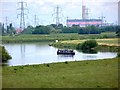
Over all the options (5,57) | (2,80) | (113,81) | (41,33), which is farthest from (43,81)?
(41,33)

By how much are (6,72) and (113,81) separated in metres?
3.67

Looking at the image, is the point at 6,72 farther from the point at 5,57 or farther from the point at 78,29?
the point at 78,29

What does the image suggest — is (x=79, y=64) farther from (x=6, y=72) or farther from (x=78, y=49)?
(x=78, y=49)

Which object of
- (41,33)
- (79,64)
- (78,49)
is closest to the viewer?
(79,64)

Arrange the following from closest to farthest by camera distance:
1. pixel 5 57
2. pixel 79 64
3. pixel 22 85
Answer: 1. pixel 22 85
2. pixel 79 64
3. pixel 5 57

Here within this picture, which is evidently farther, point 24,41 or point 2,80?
point 24,41

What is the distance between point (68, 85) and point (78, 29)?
179 feet

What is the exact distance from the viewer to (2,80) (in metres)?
7.55

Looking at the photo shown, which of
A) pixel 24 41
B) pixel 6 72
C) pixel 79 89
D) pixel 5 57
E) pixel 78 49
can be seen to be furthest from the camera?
pixel 24 41

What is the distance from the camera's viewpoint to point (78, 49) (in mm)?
32875

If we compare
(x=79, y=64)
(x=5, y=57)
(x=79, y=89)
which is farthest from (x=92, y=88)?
(x=5, y=57)

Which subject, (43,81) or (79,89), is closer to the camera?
(79,89)

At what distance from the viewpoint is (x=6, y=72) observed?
9117 mm

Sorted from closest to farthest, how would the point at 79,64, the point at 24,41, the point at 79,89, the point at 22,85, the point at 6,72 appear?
the point at 79,89 → the point at 22,85 → the point at 6,72 → the point at 79,64 → the point at 24,41
